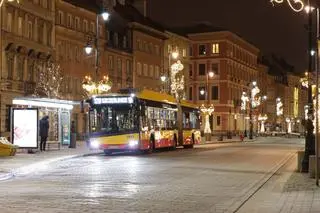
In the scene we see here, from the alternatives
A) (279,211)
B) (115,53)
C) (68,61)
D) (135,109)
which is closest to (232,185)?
(279,211)

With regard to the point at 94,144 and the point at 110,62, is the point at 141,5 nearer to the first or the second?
the point at 110,62

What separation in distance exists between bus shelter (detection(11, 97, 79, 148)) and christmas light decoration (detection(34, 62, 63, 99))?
37.3ft

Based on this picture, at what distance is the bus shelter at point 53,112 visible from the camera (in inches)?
1449

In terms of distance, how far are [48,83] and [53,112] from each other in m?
14.3

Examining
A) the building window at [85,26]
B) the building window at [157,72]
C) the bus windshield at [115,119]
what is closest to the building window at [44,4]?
the building window at [85,26]

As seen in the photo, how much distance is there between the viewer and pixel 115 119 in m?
38.6

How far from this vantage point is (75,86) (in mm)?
74562

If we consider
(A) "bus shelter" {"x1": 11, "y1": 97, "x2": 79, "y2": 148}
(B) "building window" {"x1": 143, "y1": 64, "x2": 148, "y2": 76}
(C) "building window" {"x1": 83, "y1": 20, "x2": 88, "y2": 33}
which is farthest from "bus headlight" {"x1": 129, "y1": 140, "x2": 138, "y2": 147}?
(B) "building window" {"x1": 143, "y1": 64, "x2": 148, "y2": 76}

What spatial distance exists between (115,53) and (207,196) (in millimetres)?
67476

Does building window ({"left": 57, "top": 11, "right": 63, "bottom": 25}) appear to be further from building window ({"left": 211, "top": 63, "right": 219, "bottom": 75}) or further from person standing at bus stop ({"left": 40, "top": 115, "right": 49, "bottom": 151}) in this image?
building window ({"left": 211, "top": 63, "right": 219, "bottom": 75})

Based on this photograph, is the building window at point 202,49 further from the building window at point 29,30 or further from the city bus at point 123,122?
the city bus at point 123,122

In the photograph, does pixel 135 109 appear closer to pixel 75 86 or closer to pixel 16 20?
pixel 16 20

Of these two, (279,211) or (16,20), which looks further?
(16,20)

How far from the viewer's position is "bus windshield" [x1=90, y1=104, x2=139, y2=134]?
126 feet
